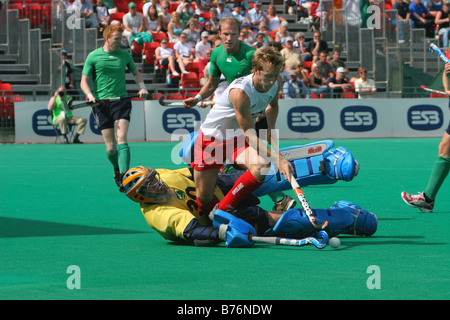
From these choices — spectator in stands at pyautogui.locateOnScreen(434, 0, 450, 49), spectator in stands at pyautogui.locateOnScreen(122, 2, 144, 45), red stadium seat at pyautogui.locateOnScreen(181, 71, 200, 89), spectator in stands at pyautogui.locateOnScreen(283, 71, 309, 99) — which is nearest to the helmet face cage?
red stadium seat at pyautogui.locateOnScreen(181, 71, 200, 89)

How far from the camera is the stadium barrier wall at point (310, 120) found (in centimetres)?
2169

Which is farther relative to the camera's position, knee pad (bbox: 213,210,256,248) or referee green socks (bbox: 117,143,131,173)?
referee green socks (bbox: 117,143,131,173)

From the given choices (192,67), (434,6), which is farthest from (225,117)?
(434,6)

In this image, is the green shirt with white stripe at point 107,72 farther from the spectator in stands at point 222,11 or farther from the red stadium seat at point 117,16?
the spectator in stands at point 222,11

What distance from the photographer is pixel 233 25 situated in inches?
364

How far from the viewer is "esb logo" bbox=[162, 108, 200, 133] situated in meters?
21.8

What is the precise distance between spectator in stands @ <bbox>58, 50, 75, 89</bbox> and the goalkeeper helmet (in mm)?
15749

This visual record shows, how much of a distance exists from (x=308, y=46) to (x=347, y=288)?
2060cm

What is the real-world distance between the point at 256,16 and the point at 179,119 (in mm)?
5235

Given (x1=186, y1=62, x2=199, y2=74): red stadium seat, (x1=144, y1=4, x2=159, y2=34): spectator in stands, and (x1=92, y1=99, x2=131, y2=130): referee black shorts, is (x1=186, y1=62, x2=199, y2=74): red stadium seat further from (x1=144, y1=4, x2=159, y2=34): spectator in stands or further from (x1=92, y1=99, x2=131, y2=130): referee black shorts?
(x1=92, y1=99, x2=131, y2=130): referee black shorts

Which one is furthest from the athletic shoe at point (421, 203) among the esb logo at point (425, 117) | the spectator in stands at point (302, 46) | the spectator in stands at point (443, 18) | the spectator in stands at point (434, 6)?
the spectator in stands at point (434, 6)

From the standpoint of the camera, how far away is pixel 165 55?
22.9 m
